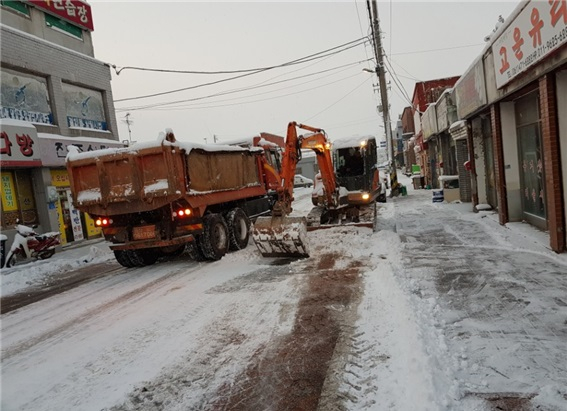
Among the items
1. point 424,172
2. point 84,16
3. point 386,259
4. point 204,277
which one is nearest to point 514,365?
point 386,259

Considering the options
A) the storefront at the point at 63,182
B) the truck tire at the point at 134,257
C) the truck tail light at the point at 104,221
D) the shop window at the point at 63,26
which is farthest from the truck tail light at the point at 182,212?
the shop window at the point at 63,26

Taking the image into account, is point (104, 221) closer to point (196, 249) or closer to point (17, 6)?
point (196, 249)

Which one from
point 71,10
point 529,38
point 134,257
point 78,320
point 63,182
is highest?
point 71,10

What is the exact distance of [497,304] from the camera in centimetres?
487

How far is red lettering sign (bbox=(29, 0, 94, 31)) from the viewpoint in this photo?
631 inches

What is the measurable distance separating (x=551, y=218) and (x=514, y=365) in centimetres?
450

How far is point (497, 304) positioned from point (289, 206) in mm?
5752

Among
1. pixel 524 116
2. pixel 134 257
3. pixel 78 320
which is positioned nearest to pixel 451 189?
pixel 524 116

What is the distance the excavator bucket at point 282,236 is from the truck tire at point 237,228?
1.49 metres

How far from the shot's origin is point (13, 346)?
5176 millimetres

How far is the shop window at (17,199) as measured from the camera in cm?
1331

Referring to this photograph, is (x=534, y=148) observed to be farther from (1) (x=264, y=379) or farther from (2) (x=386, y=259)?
(1) (x=264, y=379)

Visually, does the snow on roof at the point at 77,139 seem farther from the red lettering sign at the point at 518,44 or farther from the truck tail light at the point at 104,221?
the red lettering sign at the point at 518,44

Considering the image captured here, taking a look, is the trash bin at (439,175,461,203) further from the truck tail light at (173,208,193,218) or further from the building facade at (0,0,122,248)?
the building facade at (0,0,122,248)
